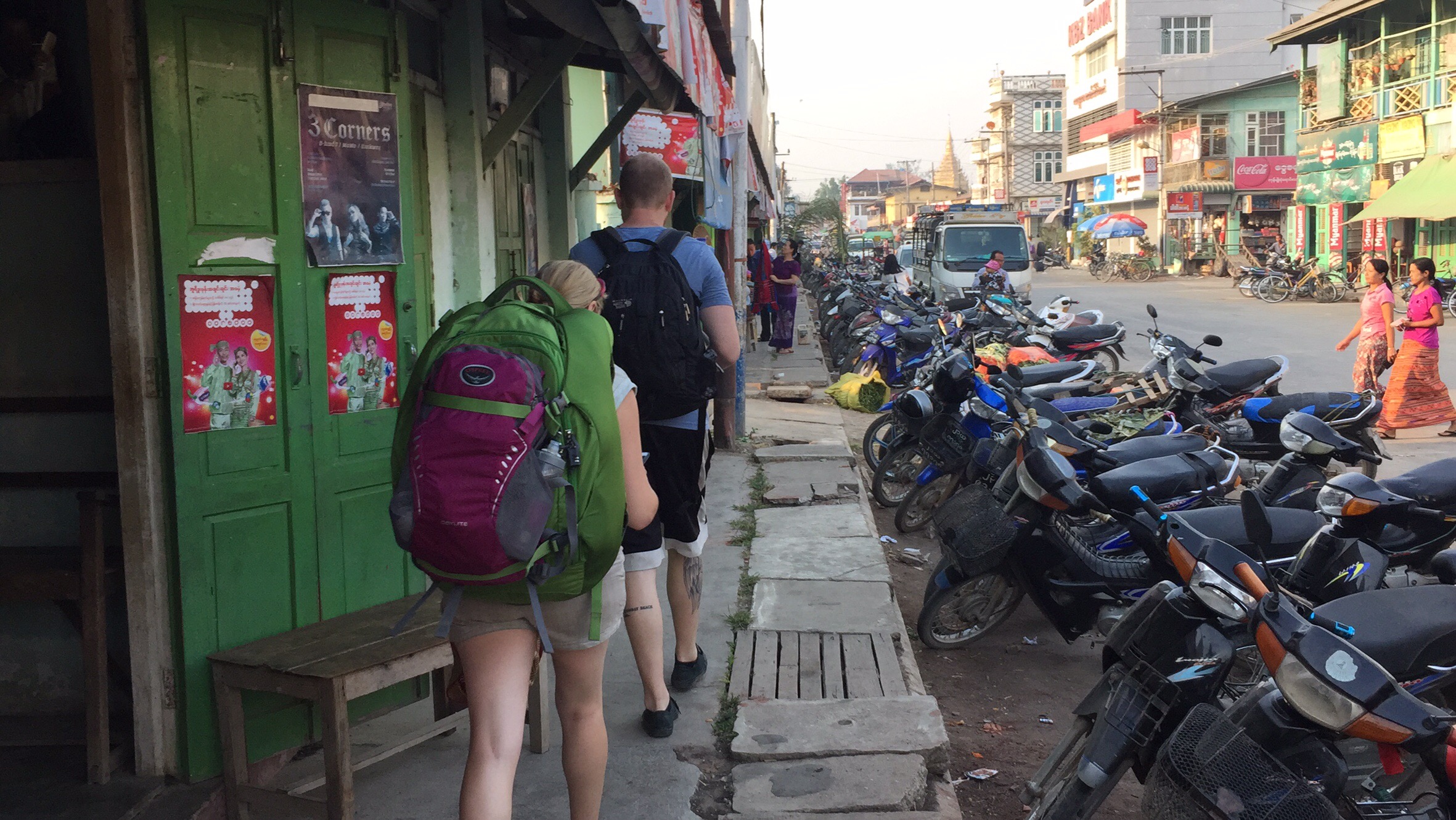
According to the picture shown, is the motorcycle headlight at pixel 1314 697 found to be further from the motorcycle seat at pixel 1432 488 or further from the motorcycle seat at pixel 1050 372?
the motorcycle seat at pixel 1050 372

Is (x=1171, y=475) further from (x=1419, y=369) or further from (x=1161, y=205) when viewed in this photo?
(x=1161, y=205)

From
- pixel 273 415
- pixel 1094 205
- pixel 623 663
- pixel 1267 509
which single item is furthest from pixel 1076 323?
pixel 1094 205

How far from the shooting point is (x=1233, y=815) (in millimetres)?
2385

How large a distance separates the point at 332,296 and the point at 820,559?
328 centimetres

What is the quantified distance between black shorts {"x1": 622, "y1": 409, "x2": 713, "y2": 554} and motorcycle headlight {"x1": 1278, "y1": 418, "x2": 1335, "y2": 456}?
320cm

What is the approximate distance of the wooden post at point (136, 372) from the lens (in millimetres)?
2926

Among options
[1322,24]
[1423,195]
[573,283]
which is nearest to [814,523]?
[573,283]

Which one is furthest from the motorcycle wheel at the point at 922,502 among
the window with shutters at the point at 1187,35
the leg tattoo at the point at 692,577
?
the window with shutters at the point at 1187,35

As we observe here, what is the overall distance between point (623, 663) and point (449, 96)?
8.42ft

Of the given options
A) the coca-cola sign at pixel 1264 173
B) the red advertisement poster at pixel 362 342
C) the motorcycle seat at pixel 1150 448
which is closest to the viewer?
the red advertisement poster at pixel 362 342

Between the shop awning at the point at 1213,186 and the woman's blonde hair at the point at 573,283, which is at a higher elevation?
the shop awning at the point at 1213,186

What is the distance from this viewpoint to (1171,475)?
5035mm

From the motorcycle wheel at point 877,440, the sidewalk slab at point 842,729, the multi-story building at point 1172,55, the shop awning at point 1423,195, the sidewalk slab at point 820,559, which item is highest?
the multi-story building at point 1172,55

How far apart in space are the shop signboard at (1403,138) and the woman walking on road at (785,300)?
16108mm
